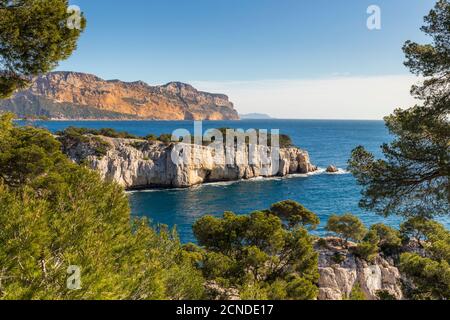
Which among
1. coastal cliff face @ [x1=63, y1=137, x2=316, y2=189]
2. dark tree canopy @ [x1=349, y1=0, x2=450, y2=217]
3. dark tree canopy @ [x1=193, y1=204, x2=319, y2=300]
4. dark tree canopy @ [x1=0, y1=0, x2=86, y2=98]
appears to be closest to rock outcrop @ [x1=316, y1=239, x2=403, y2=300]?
dark tree canopy @ [x1=193, y1=204, x2=319, y2=300]

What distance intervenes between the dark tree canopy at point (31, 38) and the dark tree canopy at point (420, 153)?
1015 centimetres

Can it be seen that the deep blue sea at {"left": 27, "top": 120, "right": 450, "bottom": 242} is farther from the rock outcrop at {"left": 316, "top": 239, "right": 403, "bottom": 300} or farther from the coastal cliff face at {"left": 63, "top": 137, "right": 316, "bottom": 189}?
the rock outcrop at {"left": 316, "top": 239, "right": 403, "bottom": 300}

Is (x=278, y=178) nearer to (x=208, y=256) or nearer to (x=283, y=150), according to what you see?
(x=283, y=150)

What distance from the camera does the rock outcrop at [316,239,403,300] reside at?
2023cm

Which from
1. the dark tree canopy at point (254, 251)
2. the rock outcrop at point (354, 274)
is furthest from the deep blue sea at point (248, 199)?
the dark tree canopy at point (254, 251)

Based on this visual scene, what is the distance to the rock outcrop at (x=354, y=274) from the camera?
20.2 m

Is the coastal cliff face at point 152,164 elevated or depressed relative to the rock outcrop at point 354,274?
elevated

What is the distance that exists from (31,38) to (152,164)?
49544mm

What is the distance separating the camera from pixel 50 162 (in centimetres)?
1866

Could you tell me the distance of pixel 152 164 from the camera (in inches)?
2243

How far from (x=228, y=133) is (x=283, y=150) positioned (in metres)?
13.4

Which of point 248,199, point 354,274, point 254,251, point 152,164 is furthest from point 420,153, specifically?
point 152,164

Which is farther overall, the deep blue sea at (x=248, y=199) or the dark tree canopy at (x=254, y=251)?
the deep blue sea at (x=248, y=199)

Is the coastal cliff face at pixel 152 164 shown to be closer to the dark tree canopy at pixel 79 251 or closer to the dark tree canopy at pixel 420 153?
the dark tree canopy at pixel 79 251
